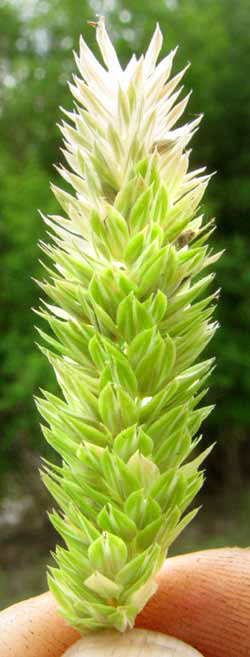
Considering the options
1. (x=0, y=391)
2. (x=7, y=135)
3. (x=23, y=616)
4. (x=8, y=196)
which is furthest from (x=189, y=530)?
(x=23, y=616)

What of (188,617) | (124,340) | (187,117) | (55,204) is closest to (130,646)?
(188,617)

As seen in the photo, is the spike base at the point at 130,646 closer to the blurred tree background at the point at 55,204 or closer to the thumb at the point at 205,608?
the thumb at the point at 205,608

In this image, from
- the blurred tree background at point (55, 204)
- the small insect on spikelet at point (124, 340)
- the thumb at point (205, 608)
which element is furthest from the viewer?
the blurred tree background at point (55, 204)

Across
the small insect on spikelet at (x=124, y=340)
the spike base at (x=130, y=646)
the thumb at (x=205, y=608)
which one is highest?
the small insect on spikelet at (x=124, y=340)

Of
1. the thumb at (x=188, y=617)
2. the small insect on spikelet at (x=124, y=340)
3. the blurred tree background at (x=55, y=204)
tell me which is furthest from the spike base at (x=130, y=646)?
the blurred tree background at (x=55, y=204)

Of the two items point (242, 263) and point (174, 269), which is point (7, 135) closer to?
point (242, 263)

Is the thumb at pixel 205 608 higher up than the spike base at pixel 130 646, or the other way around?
the spike base at pixel 130 646
